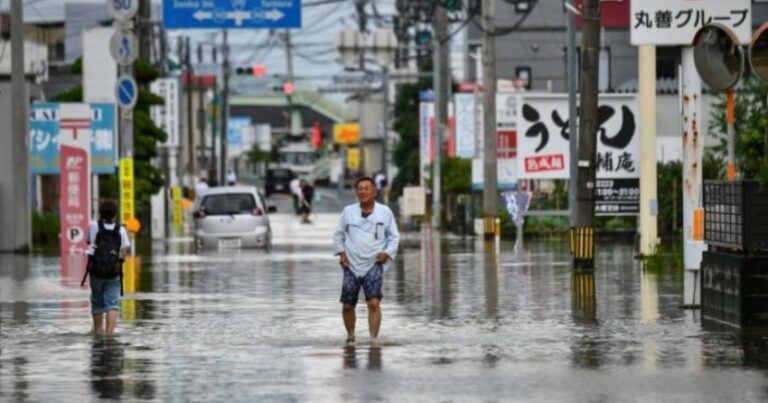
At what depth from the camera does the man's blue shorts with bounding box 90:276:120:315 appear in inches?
787

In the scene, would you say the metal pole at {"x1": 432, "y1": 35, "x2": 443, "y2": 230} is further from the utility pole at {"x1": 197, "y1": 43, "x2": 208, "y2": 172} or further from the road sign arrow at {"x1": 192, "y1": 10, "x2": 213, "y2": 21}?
the utility pole at {"x1": 197, "y1": 43, "x2": 208, "y2": 172}

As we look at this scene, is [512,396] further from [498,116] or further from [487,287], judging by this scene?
[498,116]

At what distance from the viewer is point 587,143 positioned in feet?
107

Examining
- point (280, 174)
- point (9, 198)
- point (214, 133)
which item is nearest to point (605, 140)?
point (9, 198)

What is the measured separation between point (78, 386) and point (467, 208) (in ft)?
137

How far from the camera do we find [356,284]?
18.8m

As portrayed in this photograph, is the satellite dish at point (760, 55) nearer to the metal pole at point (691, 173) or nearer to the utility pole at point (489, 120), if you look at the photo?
the metal pole at point (691, 173)

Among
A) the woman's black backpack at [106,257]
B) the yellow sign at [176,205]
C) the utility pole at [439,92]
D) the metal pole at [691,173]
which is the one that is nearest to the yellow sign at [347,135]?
the yellow sign at [176,205]

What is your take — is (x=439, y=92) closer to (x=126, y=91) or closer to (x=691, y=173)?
(x=126, y=91)

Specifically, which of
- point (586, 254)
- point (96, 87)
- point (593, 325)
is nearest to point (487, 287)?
point (586, 254)

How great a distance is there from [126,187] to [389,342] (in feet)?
79.7

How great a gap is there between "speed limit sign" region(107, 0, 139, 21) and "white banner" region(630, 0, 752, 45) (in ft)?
56.8

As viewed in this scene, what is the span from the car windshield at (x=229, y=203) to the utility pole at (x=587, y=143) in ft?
45.5

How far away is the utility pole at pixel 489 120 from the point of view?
49719mm
